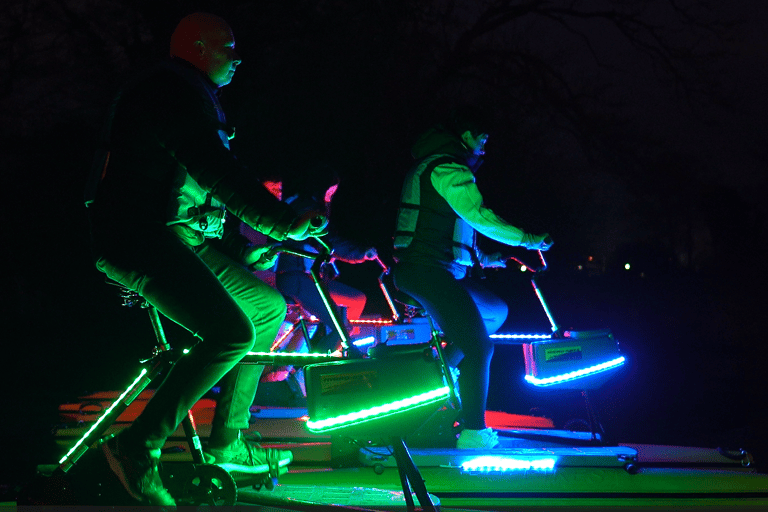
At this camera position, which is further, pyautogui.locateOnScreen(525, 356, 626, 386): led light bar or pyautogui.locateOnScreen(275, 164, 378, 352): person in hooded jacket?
pyautogui.locateOnScreen(275, 164, 378, 352): person in hooded jacket

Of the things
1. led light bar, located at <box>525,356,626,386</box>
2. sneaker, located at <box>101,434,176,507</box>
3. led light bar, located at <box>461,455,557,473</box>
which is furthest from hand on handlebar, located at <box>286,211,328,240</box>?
led light bar, located at <box>525,356,626,386</box>

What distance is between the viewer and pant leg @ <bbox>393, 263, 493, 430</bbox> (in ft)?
14.2

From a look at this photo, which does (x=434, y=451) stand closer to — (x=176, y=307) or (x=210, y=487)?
(x=210, y=487)

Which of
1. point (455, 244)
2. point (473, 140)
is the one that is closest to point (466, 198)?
point (455, 244)

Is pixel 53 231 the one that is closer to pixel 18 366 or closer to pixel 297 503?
pixel 18 366

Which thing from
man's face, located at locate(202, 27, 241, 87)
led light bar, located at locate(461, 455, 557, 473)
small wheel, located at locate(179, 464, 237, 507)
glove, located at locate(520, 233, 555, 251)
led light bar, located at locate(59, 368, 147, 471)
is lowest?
led light bar, located at locate(461, 455, 557, 473)

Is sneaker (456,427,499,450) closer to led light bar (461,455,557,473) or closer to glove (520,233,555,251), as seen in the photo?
led light bar (461,455,557,473)

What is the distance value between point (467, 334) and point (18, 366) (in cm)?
1092

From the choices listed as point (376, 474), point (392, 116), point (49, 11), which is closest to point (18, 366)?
point (49, 11)

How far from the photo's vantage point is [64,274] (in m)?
15.7

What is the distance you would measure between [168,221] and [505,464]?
2.74m

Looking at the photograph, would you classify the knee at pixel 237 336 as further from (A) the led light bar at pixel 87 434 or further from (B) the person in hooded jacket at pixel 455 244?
(B) the person in hooded jacket at pixel 455 244

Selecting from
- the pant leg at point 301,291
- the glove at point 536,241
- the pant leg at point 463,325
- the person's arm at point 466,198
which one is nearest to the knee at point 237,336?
the pant leg at point 463,325

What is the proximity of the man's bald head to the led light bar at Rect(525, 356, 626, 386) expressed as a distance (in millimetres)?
3425
